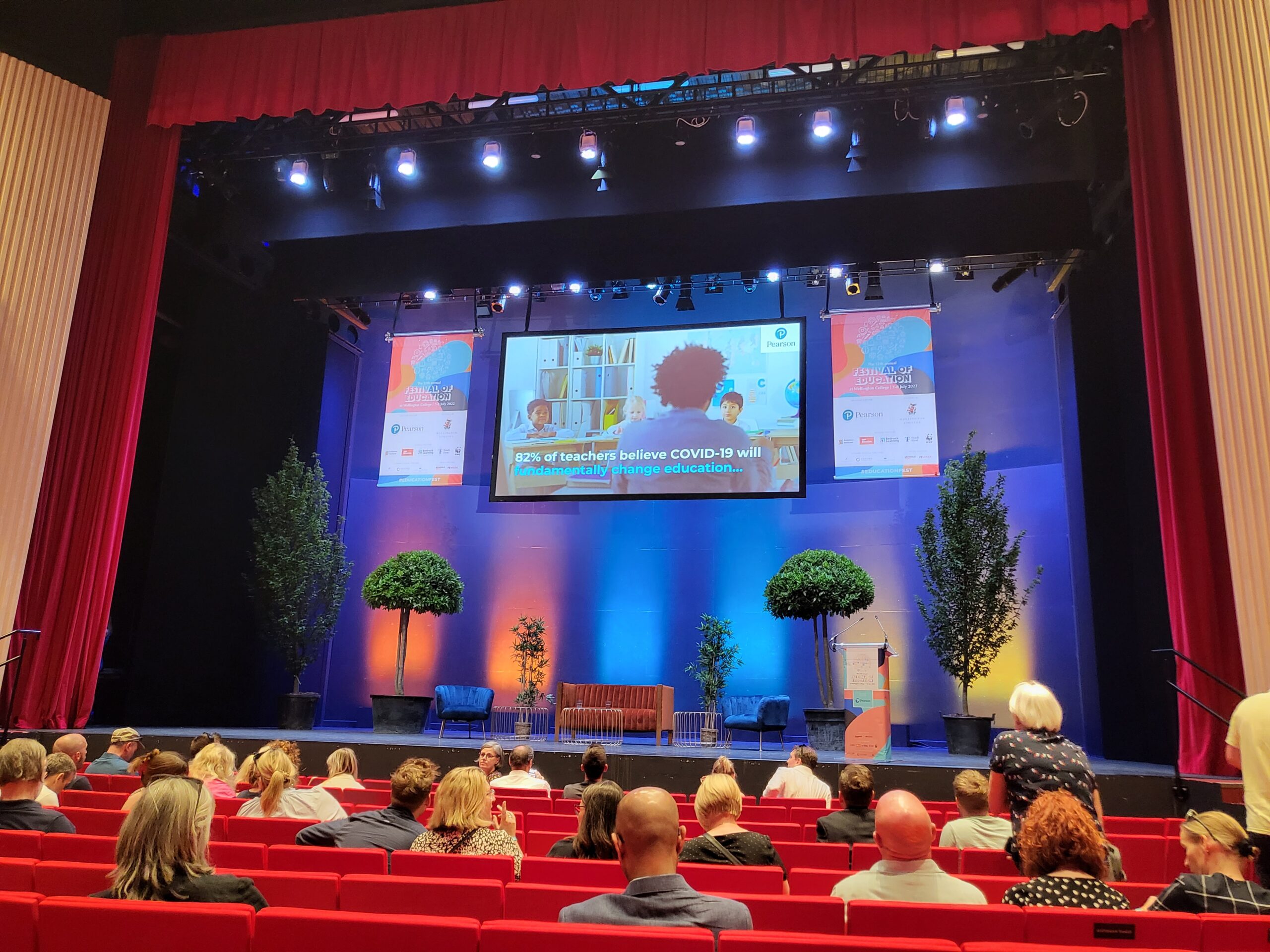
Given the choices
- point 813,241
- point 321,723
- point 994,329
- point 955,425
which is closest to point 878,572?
point 955,425

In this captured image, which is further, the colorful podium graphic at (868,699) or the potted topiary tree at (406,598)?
the potted topiary tree at (406,598)

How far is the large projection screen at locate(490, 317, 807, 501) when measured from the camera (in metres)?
10.8

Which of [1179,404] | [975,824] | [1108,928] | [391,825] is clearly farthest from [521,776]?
[1179,404]

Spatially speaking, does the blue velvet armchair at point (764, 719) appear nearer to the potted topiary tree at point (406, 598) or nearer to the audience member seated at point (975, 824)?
the potted topiary tree at point (406, 598)

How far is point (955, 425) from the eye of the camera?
38.0 ft

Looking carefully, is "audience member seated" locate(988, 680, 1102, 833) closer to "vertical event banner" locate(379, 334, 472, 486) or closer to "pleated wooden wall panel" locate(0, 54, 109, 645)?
"pleated wooden wall panel" locate(0, 54, 109, 645)

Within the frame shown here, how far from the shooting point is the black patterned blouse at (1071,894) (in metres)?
2.15

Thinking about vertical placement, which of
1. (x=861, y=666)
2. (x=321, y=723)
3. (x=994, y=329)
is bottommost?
(x=321, y=723)

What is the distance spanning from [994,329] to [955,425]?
1359 millimetres

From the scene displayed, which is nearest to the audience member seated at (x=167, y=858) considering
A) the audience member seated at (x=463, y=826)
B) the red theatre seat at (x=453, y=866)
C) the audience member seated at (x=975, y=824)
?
the red theatre seat at (x=453, y=866)

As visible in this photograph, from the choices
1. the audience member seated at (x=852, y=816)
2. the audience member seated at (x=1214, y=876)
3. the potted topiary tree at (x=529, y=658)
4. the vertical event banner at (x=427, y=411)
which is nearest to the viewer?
the audience member seated at (x=1214, y=876)

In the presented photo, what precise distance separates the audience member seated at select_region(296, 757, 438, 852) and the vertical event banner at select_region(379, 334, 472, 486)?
9.09 metres

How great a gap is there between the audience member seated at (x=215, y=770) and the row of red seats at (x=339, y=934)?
267 centimetres

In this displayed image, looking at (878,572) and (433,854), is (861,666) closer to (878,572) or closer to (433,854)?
(878,572)
